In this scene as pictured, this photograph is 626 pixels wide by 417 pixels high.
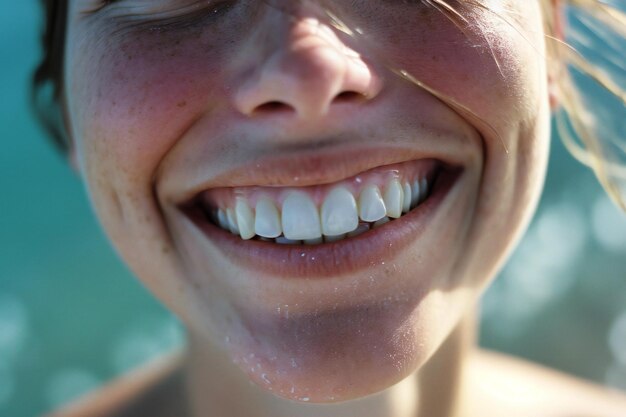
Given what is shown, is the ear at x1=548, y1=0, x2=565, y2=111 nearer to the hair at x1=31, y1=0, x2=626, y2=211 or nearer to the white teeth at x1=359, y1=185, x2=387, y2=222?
the hair at x1=31, y1=0, x2=626, y2=211

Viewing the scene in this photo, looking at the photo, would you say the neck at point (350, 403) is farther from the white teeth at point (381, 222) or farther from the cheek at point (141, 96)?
the cheek at point (141, 96)

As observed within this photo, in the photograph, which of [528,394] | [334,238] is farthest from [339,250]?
[528,394]

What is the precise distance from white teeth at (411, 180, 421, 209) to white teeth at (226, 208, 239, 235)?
31 cm

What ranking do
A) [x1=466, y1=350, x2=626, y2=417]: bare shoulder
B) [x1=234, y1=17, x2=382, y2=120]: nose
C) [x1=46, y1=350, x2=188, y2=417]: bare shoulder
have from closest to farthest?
[x1=234, y1=17, x2=382, y2=120]: nose → [x1=466, y1=350, x2=626, y2=417]: bare shoulder → [x1=46, y1=350, x2=188, y2=417]: bare shoulder

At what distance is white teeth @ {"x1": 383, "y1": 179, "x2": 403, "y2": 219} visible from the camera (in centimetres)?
107

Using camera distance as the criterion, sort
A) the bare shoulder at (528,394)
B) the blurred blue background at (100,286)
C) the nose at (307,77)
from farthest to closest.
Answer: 1. the blurred blue background at (100,286)
2. the bare shoulder at (528,394)
3. the nose at (307,77)

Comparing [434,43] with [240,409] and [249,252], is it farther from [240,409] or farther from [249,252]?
[240,409]

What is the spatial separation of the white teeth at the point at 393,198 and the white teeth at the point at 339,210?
0.07 meters

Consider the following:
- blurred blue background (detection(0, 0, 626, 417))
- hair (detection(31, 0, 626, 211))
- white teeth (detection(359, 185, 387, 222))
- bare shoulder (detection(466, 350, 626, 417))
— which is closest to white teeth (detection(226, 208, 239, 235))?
white teeth (detection(359, 185, 387, 222))

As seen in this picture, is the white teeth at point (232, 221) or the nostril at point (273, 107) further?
the white teeth at point (232, 221)

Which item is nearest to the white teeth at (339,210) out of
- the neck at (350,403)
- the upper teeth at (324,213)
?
the upper teeth at (324,213)

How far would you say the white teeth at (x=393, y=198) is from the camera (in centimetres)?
107

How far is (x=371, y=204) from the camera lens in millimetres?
1056

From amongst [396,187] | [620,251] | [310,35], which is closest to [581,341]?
[620,251]
